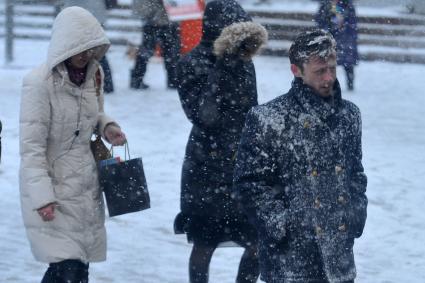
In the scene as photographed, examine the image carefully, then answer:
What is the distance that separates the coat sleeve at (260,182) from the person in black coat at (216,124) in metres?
1.23

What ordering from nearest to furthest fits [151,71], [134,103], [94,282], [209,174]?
[209,174] < [94,282] < [134,103] < [151,71]

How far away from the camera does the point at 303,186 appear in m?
3.59

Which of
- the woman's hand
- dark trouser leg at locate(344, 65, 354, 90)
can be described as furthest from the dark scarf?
dark trouser leg at locate(344, 65, 354, 90)

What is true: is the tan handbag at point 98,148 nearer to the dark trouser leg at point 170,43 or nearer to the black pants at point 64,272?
the black pants at point 64,272

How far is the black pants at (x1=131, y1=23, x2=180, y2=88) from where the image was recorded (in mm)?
12336

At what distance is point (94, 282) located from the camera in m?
5.87

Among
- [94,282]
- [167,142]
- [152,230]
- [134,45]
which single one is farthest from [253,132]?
[134,45]

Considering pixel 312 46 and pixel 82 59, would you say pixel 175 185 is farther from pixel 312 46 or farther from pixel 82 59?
pixel 312 46

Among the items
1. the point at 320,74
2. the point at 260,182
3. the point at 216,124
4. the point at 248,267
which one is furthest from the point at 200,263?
the point at 320,74

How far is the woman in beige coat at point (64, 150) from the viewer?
4281 millimetres

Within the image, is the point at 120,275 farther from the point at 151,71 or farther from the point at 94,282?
the point at 151,71

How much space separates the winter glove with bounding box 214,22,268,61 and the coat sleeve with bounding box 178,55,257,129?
61 mm

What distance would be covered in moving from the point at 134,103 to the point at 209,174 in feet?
22.0

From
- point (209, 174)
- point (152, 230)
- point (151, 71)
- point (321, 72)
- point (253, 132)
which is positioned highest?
point (321, 72)
